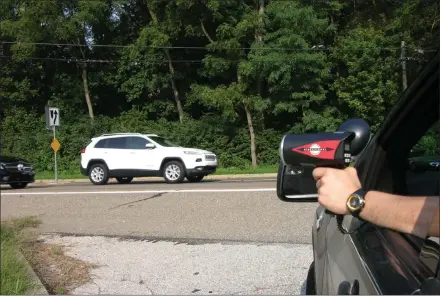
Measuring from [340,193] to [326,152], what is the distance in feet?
0.45

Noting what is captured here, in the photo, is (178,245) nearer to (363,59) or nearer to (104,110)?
(104,110)

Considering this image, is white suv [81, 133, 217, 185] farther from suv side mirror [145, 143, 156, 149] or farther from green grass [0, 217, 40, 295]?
green grass [0, 217, 40, 295]

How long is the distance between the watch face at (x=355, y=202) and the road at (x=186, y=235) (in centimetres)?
133

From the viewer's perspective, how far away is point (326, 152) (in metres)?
1.53

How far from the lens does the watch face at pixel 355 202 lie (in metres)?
1.50

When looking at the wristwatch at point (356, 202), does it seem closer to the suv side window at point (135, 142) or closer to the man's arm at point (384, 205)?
the man's arm at point (384, 205)

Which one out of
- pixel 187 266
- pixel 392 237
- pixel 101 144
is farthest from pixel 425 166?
pixel 101 144

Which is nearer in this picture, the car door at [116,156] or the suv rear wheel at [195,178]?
the car door at [116,156]

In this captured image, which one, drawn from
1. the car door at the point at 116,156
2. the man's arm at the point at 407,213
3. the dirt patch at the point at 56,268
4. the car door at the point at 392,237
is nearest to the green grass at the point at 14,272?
the dirt patch at the point at 56,268

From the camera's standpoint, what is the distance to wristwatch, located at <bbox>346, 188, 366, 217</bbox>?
1.49 m

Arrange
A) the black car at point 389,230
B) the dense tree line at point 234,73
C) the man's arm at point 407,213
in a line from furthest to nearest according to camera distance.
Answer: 1. the dense tree line at point 234,73
2. the black car at point 389,230
3. the man's arm at point 407,213

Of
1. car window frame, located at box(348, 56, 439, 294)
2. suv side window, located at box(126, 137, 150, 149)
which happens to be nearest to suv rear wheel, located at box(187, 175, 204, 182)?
suv side window, located at box(126, 137, 150, 149)

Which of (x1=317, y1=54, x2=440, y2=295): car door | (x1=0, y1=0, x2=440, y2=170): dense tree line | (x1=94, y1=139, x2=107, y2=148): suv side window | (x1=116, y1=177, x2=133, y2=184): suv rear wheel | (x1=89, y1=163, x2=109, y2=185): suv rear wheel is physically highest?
(x1=0, y1=0, x2=440, y2=170): dense tree line

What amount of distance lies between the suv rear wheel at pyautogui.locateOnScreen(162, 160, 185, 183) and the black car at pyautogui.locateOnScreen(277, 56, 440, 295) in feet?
41.9
